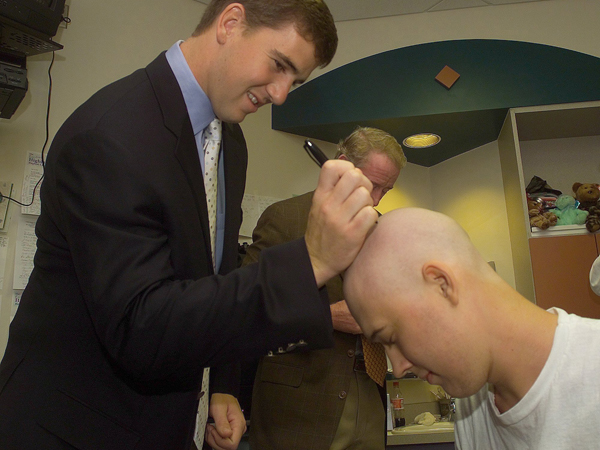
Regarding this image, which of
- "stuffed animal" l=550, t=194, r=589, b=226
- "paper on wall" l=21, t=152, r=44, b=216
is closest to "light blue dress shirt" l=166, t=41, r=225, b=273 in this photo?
"paper on wall" l=21, t=152, r=44, b=216

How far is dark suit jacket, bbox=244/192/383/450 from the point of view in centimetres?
174

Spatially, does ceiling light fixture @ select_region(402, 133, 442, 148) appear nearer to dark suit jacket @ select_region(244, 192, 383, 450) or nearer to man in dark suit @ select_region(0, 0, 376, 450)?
dark suit jacket @ select_region(244, 192, 383, 450)

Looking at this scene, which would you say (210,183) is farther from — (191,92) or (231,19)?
(231,19)

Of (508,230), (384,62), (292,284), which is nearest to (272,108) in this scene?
(384,62)

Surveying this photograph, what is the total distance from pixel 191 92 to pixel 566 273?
2.68 meters

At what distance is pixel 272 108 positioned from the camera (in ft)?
11.7

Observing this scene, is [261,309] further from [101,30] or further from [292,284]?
[101,30]

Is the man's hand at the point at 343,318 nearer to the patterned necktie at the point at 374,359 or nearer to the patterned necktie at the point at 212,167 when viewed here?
the patterned necktie at the point at 374,359

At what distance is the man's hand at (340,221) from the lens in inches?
31.1

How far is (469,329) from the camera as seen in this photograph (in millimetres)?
936

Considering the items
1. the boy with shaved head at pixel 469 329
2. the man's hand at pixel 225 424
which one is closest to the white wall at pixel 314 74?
the man's hand at pixel 225 424

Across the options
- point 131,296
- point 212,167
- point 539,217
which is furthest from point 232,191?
point 539,217

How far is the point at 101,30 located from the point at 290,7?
6.69 ft

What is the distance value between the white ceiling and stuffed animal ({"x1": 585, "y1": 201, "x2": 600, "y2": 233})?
1.59m
